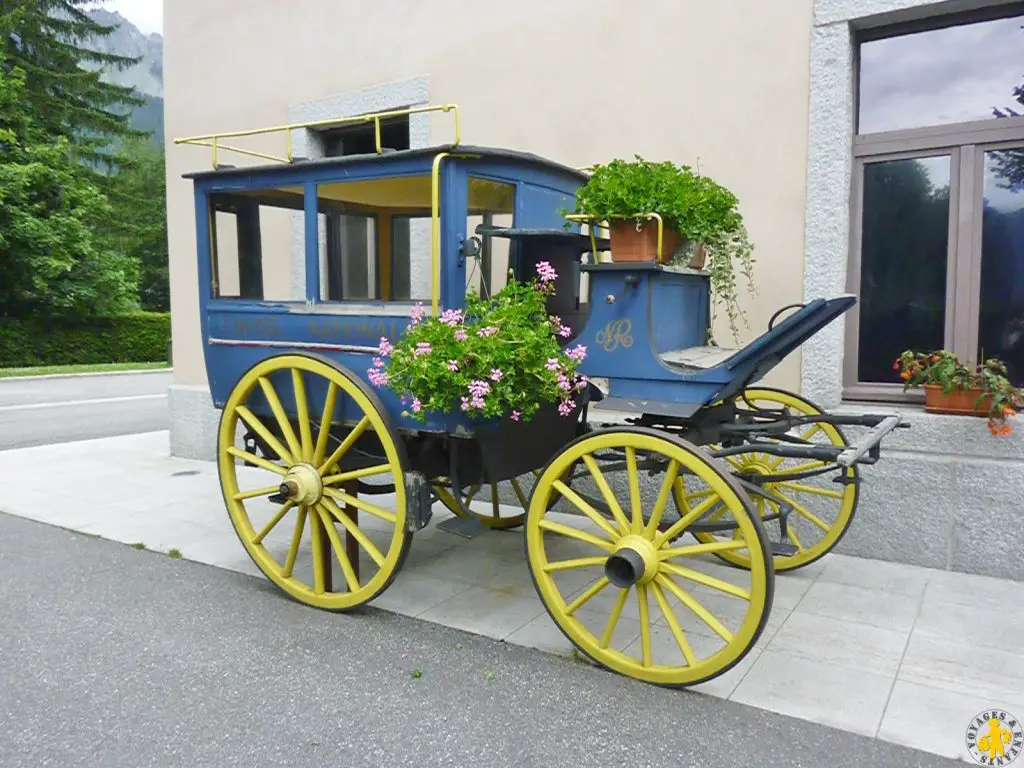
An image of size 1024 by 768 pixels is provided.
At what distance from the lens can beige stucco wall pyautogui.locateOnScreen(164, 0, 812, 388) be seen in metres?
5.04

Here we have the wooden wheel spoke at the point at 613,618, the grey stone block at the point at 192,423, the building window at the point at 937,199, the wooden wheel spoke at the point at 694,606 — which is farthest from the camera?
the grey stone block at the point at 192,423

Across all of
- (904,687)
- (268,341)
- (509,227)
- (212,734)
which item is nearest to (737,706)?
(904,687)

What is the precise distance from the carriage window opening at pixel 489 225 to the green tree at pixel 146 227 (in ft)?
95.3

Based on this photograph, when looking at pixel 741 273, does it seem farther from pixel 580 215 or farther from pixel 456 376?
pixel 456 376

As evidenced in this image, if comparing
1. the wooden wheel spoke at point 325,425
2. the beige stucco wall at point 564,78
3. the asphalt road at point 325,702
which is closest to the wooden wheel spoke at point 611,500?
the asphalt road at point 325,702

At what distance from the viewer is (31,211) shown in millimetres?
20609

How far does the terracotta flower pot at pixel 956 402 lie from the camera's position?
4.44 meters

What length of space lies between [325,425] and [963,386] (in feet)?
11.1

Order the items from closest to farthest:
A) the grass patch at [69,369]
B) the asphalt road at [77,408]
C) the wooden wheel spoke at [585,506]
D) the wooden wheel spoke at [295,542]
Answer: the wooden wheel spoke at [585,506], the wooden wheel spoke at [295,542], the asphalt road at [77,408], the grass patch at [69,369]

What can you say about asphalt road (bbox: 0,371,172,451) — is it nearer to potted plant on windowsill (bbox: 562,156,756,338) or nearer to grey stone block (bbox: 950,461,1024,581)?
potted plant on windowsill (bbox: 562,156,756,338)

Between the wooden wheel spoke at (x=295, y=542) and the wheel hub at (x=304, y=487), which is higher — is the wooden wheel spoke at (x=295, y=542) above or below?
below

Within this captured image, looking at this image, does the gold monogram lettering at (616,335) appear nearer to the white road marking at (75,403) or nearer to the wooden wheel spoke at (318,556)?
the wooden wheel spoke at (318,556)

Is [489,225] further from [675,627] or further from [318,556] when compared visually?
[675,627]

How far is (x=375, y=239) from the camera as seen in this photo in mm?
4320
